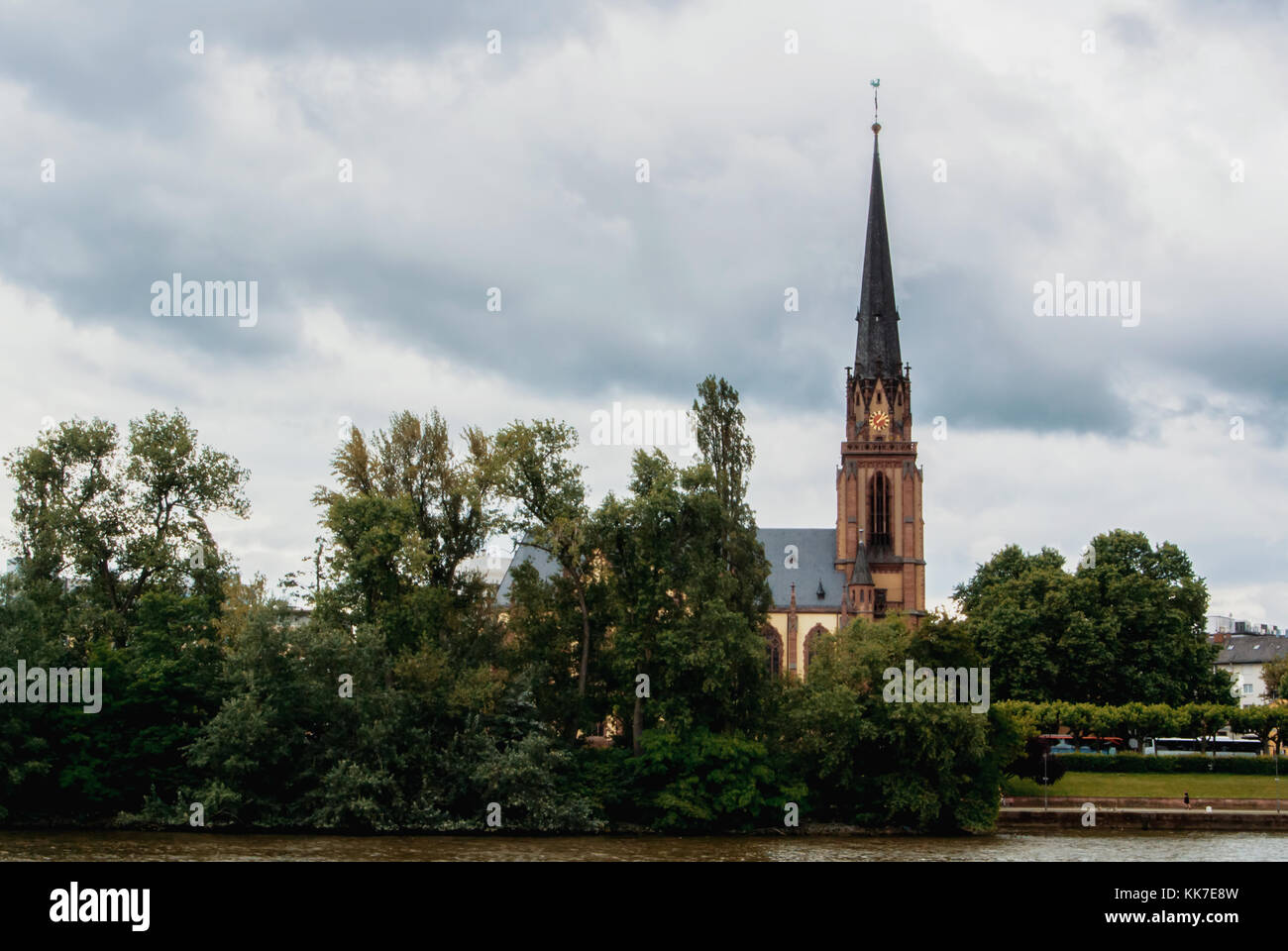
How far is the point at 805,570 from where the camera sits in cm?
9888

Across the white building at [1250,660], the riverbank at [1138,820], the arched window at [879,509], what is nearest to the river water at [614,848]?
the riverbank at [1138,820]

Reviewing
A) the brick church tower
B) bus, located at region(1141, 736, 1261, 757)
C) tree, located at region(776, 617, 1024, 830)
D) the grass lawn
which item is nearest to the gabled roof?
the brick church tower

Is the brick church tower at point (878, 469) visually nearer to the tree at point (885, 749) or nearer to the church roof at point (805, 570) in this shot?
the church roof at point (805, 570)

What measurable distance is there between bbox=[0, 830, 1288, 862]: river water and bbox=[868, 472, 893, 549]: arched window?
50632mm

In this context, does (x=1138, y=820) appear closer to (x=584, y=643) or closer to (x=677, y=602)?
(x=677, y=602)

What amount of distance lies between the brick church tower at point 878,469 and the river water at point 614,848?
4764 cm

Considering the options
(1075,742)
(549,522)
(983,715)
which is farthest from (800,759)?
(1075,742)

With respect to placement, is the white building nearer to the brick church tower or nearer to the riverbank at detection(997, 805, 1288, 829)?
the brick church tower

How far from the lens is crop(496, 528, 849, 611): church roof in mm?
96375

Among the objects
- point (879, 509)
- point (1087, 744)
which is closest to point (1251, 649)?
point (879, 509)

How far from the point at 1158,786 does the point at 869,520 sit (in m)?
40.3

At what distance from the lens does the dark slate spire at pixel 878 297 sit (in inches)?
3967

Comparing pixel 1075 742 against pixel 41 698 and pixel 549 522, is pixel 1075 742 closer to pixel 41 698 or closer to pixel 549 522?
pixel 549 522

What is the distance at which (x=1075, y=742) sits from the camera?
68875 millimetres
